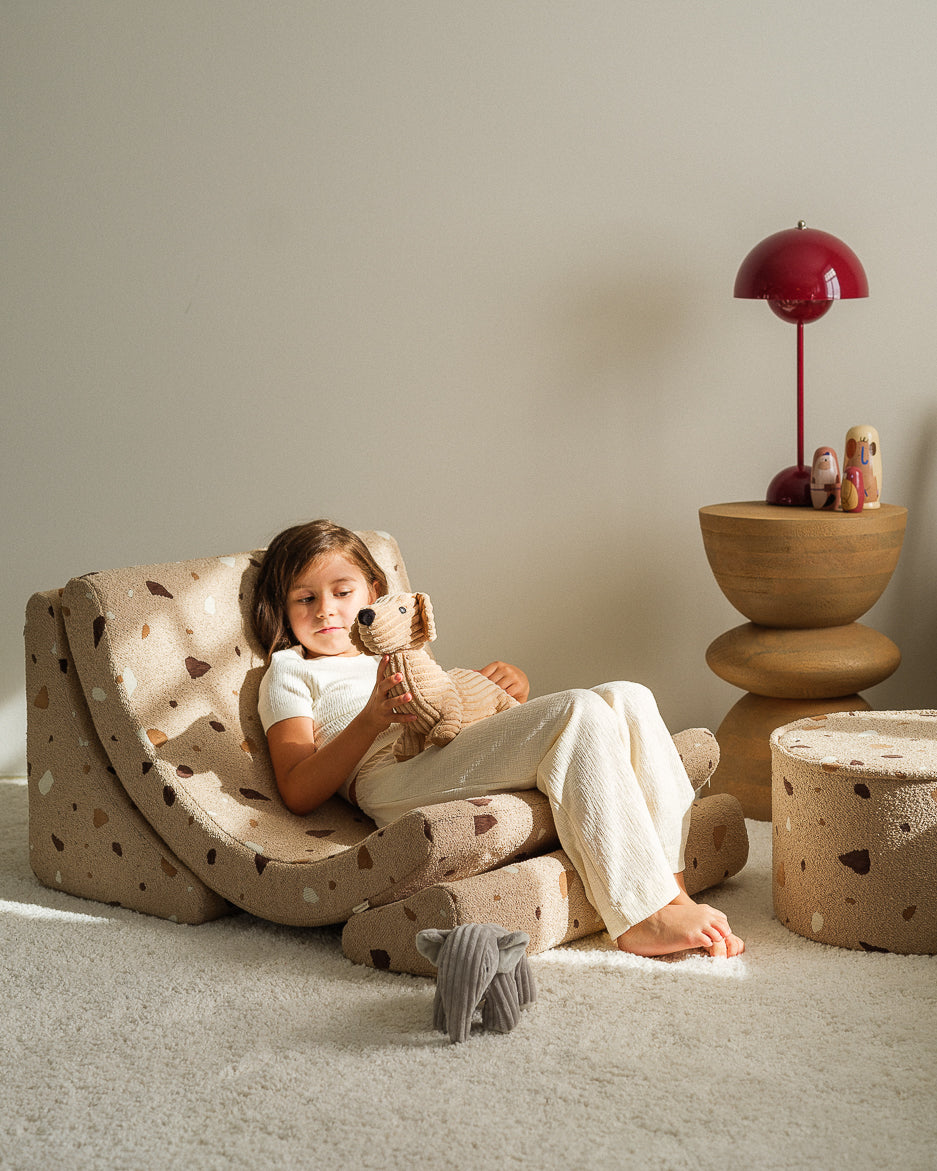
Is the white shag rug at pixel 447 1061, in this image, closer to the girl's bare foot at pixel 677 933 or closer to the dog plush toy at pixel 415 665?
the girl's bare foot at pixel 677 933

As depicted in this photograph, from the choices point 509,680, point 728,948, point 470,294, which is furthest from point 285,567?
point 470,294

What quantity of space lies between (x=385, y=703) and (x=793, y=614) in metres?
1.11

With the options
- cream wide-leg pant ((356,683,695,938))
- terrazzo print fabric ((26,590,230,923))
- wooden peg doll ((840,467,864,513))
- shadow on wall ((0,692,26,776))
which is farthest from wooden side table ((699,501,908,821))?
shadow on wall ((0,692,26,776))

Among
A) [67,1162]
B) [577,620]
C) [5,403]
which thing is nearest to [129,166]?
[5,403]

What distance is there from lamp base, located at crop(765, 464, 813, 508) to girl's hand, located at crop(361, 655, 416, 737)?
4.12 feet

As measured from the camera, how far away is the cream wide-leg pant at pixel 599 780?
1774mm

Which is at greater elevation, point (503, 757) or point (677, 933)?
point (503, 757)

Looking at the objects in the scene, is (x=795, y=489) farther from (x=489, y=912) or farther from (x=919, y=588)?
(x=489, y=912)

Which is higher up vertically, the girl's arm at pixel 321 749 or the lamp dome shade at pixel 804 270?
the lamp dome shade at pixel 804 270

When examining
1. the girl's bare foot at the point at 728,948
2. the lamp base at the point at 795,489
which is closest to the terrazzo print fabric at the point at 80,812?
the girl's bare foot at the point at 728,948

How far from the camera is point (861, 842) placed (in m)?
1.77

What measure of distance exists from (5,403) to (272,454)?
2.40ft

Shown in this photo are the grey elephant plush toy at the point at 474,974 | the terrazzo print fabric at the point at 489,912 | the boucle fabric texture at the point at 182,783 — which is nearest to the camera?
the grey elephant plush toy at the point at 474,974

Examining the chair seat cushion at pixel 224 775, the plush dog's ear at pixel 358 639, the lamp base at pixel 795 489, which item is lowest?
the chair seat cushion at pixel 224 775
